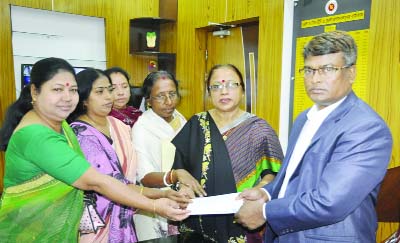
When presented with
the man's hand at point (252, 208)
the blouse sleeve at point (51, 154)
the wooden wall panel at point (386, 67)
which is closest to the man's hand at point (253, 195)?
the man's hand at point (252, 208)

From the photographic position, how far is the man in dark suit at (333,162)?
1.05m

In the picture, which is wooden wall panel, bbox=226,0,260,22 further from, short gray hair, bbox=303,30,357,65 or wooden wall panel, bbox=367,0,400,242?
short gray hair, bbox=303,30,357,65

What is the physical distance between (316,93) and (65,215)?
1129 mm

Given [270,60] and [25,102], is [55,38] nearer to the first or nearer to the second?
[270,60]

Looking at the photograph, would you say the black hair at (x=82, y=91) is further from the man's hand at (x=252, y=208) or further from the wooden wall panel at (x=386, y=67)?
the wooden wall panel at (x=386, y=67)

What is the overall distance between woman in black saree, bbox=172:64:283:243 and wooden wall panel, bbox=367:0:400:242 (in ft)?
3.92

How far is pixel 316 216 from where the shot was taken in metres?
1.09

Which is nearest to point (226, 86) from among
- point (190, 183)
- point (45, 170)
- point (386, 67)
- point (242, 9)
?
point (190, 183)

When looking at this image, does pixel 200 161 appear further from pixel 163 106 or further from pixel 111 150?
pixel 163 106

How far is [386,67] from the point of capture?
2.38m

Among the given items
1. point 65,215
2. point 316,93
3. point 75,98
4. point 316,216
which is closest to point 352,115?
point 316,93

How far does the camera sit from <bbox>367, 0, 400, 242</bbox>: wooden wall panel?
7.64 ft

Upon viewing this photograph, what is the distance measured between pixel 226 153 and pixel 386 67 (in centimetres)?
146

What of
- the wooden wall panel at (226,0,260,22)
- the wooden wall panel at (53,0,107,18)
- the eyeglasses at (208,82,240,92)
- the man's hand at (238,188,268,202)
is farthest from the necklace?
the wooden wall panel at (53,0,107,18)
